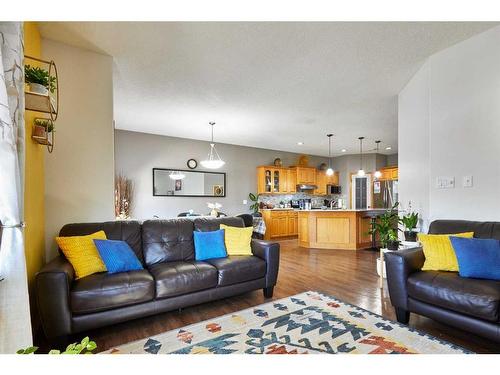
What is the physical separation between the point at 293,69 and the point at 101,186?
8.91ft

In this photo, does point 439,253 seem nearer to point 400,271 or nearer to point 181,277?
point 400,271

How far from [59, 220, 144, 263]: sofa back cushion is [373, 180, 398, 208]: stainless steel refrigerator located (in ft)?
25.7

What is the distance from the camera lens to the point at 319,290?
3047 millimetres

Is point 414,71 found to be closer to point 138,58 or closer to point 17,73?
point 138,58

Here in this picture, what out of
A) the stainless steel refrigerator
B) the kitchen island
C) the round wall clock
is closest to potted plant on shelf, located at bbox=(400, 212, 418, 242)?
→ the kitchen island

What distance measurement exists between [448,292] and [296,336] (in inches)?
47.6

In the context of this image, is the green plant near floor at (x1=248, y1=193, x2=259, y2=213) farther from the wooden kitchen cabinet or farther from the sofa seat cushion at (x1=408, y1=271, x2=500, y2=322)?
the sofa seat cushion at (x1=408, y1=271, x2=500, y2=322)

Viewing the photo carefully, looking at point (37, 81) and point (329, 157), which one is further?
point (329, 157)

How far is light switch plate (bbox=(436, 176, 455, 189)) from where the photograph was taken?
285cm

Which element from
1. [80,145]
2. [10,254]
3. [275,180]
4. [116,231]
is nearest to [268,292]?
[116,231]

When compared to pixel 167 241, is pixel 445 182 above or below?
above

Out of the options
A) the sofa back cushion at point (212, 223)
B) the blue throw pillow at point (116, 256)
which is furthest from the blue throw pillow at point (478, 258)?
the blue throw pillow at point (116, 256)

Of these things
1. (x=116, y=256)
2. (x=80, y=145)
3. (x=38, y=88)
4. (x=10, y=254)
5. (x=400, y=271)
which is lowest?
(x=400, y=271)

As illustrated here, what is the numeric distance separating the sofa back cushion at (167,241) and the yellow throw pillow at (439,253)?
2.39 meters
